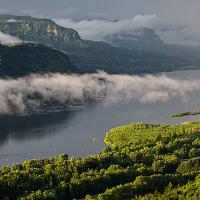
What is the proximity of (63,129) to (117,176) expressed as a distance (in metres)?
78.9

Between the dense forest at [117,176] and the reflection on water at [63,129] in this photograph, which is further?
the reflection on water at [63,129]

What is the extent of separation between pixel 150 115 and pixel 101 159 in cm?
8846

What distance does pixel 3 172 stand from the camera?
8469 centimetres

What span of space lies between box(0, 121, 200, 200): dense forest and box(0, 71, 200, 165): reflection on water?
2204cm

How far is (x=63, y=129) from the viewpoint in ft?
523

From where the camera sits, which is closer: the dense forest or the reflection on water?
the dense forest

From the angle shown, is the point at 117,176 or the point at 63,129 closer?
the point at 117,176

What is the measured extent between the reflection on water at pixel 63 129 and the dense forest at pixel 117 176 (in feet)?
72.3

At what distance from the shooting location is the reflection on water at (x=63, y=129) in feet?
407

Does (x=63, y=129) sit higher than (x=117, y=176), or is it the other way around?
(x=117, y=176)

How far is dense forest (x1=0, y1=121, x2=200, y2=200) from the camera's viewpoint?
74.2 metres

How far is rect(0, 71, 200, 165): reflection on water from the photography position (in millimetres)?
124062

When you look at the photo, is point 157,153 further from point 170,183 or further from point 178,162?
point 170,183

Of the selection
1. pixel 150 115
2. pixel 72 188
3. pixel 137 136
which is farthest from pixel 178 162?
pixel 150 115
